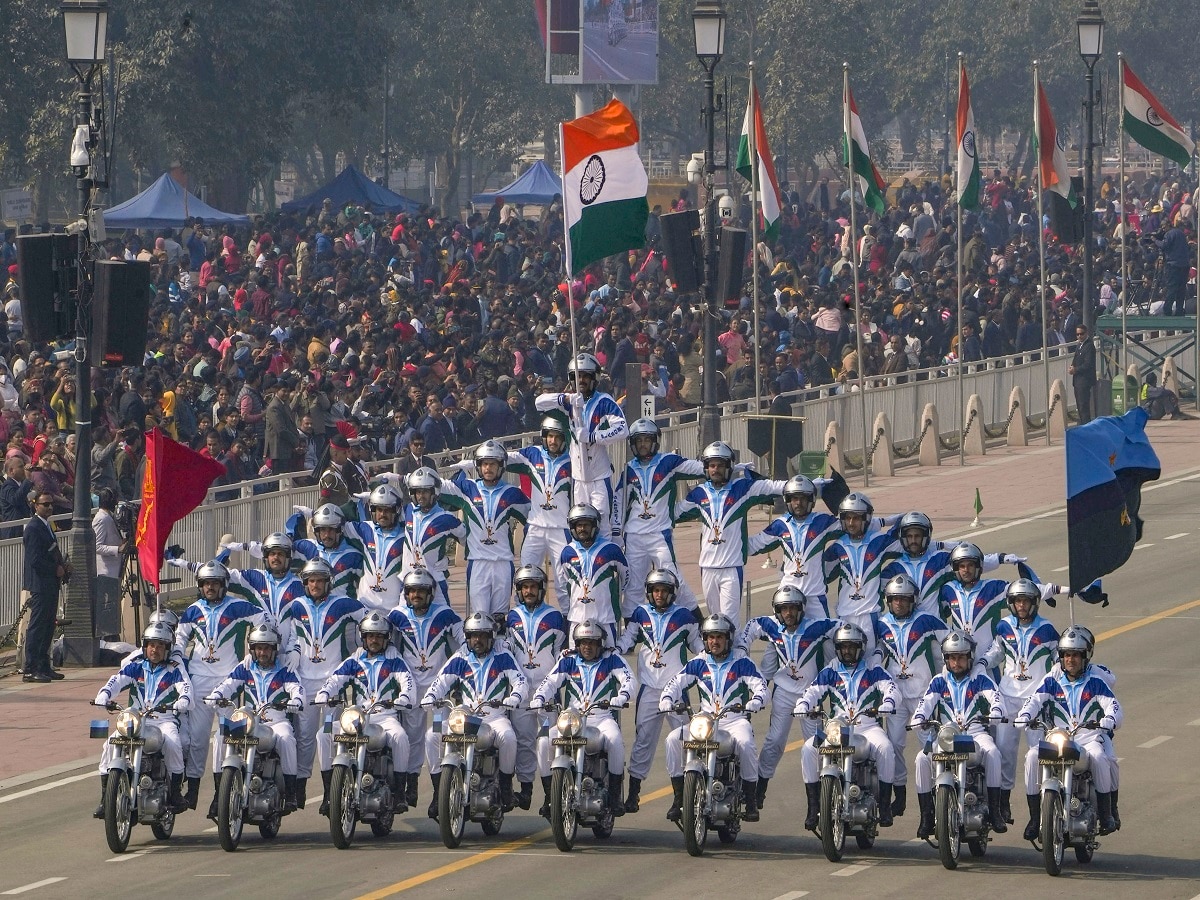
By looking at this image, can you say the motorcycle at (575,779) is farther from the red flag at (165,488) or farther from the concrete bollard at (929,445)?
the concrete bollard at (929,445)

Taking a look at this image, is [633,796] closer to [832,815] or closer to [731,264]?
[832,815]

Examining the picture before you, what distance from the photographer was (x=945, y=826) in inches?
678

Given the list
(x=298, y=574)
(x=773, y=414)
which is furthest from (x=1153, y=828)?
(x=773, y=414)

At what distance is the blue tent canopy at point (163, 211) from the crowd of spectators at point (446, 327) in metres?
1.29

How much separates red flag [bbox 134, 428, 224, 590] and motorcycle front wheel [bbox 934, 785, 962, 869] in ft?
24.2

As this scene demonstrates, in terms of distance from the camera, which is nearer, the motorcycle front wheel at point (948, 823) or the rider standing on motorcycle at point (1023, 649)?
the motorcycle front wheel at point (948, 823)

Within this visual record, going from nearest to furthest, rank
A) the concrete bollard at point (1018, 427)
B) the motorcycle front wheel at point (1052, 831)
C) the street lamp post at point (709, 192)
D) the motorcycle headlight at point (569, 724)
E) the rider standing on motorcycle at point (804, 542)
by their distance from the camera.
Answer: the motorcycle front wheel at point (1052, 831)
the motorcycle headlight at point (569, 724)
the rider standing on motorcycle at point (804, 542)
the street lamp post at point (709, 192)
the concrete bollard at point (1018, 427)

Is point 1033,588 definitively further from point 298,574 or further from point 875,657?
point 298,574

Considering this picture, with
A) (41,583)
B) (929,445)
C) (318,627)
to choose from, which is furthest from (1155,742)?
(929,445)

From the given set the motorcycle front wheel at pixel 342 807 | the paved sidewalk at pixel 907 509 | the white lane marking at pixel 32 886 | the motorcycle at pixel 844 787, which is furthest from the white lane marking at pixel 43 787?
the motorcycle at pixel 844 787

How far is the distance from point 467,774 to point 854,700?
2.65m

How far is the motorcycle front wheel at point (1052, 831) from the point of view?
16984 millimetres

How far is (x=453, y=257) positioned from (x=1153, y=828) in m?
30.3

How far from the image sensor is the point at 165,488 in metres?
21.9
